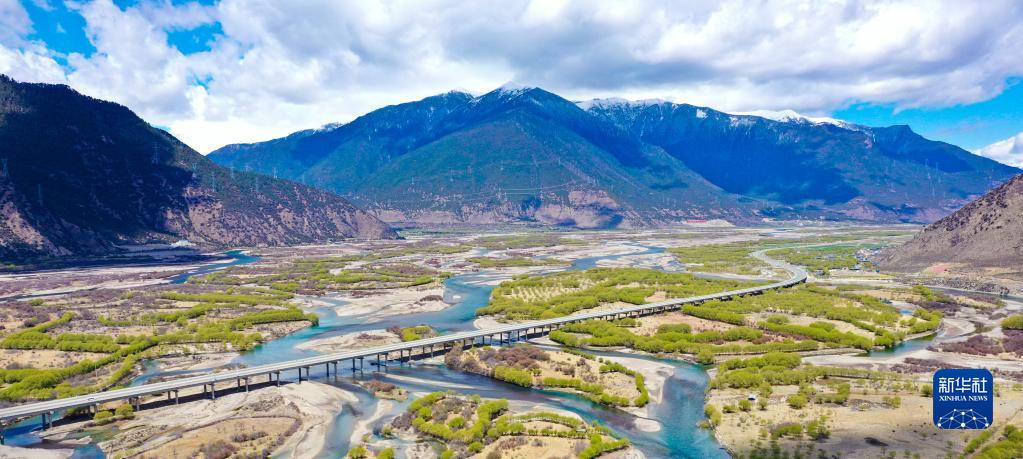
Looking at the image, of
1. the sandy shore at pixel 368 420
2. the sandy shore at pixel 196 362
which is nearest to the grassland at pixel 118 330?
the sandy shore at pixel 196 362

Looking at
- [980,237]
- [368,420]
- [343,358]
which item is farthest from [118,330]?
[980,237]

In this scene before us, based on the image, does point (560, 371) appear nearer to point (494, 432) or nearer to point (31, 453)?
point (494, 432)

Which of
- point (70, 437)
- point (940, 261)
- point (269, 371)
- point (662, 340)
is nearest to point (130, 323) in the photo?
point (269, 371)

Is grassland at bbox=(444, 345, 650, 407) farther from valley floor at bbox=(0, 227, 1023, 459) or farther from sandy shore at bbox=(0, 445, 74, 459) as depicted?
sandy shore at bbox=(0, 445, 74, 459)

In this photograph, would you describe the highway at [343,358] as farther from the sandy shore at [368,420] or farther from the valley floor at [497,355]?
the sandy shore at [368,420]

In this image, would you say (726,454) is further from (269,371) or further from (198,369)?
(198,369)

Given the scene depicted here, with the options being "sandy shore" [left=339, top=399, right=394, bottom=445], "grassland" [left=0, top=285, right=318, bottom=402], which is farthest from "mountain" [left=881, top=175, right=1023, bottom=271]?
"grassland" [left=0, top=285, right=318, bottom=402]
